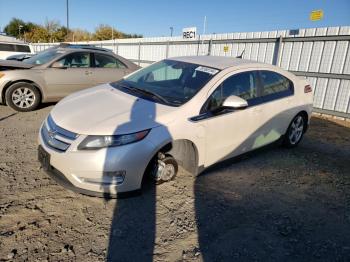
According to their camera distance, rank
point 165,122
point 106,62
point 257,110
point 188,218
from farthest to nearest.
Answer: point 106,62 → point 257,110 → point 165,122 → point 188,218

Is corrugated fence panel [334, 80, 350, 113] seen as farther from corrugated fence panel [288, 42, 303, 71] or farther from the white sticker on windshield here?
the white sticker on windshield

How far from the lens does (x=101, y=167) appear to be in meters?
2.93

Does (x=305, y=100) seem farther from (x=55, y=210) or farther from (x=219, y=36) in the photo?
(x=219, y=36)

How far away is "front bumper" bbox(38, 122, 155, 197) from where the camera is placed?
9.60ft

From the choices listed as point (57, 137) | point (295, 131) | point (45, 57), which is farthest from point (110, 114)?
point (45, 57)

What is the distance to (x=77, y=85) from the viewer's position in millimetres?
7430

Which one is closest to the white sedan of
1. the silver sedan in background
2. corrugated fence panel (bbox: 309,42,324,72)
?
the silver sedan in background

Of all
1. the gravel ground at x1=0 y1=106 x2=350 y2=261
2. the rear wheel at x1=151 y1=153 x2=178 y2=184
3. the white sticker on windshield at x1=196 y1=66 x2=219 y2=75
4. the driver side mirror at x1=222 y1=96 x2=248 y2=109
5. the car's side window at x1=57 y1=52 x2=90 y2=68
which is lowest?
the gravel ground at x1=0 y1=106 x2=350 y2=261

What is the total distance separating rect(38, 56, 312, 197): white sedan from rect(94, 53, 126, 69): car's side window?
3519 millimetres

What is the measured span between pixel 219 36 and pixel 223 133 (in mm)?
8415

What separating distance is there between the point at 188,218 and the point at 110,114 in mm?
1406

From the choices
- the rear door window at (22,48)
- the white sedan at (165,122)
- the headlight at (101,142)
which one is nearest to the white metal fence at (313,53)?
the white sedan at (165,122)

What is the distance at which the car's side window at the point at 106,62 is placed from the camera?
308 inches

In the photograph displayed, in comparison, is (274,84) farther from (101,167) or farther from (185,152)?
(101,167)
